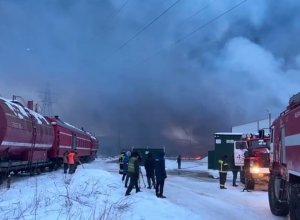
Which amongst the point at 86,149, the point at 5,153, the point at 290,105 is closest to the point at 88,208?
the point at 290,105

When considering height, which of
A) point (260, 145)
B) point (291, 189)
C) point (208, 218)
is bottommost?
point (208, 218)

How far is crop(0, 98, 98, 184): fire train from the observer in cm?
2338

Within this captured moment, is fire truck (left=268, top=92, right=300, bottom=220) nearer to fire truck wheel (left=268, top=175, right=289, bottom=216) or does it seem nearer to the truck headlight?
fire truck wheel (left=268, top=175, right=289, bottom=216)

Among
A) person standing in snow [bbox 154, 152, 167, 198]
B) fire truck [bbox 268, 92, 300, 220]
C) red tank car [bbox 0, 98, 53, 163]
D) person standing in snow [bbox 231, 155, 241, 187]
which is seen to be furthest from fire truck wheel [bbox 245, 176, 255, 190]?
red tank car [bbox 0, 98, 53, 163]

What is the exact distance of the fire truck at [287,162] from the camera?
12242 millimetres

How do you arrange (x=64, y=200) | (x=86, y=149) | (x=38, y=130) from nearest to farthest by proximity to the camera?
(x=64, y=200), (x=38, y=130), (x=86, y=149)

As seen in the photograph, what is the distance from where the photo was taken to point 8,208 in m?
12.9

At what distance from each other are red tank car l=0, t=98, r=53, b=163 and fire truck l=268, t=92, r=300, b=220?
12.2 meters

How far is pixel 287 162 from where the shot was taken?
44.3 feet

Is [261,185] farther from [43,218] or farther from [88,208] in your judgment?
[43,218]

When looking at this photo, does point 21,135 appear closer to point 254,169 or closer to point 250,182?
point 250,182

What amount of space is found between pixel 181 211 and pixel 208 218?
3.22 feet

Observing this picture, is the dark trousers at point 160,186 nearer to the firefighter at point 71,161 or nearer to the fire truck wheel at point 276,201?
the fire truck wheel at point 276,201

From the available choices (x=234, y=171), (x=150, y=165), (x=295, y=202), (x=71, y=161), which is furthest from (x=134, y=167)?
(x=71, y=161)
